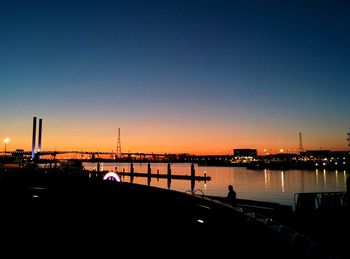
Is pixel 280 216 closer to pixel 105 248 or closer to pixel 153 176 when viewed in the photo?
pixel 105 248

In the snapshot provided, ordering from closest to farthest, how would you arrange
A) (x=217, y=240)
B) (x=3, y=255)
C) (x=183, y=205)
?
(x=3, y=255), (x=217, y=240), (x=183, y=205)

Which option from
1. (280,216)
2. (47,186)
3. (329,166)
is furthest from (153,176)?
(329,166)

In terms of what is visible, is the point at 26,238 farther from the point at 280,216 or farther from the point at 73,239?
the point at 280,216

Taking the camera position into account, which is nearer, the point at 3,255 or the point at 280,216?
the point at 3,255

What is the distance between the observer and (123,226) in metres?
2.76

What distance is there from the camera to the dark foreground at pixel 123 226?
2.63m

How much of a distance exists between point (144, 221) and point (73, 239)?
60 cm

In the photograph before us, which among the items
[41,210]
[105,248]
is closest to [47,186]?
[41,210]

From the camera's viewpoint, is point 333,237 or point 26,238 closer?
point 26,238

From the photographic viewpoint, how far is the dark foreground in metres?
2.63

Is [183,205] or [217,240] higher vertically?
[183,205]

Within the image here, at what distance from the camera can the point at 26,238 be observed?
2.67 m

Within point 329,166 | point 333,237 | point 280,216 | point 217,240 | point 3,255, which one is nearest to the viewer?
point 3,255

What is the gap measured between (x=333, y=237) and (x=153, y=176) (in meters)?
82.5
